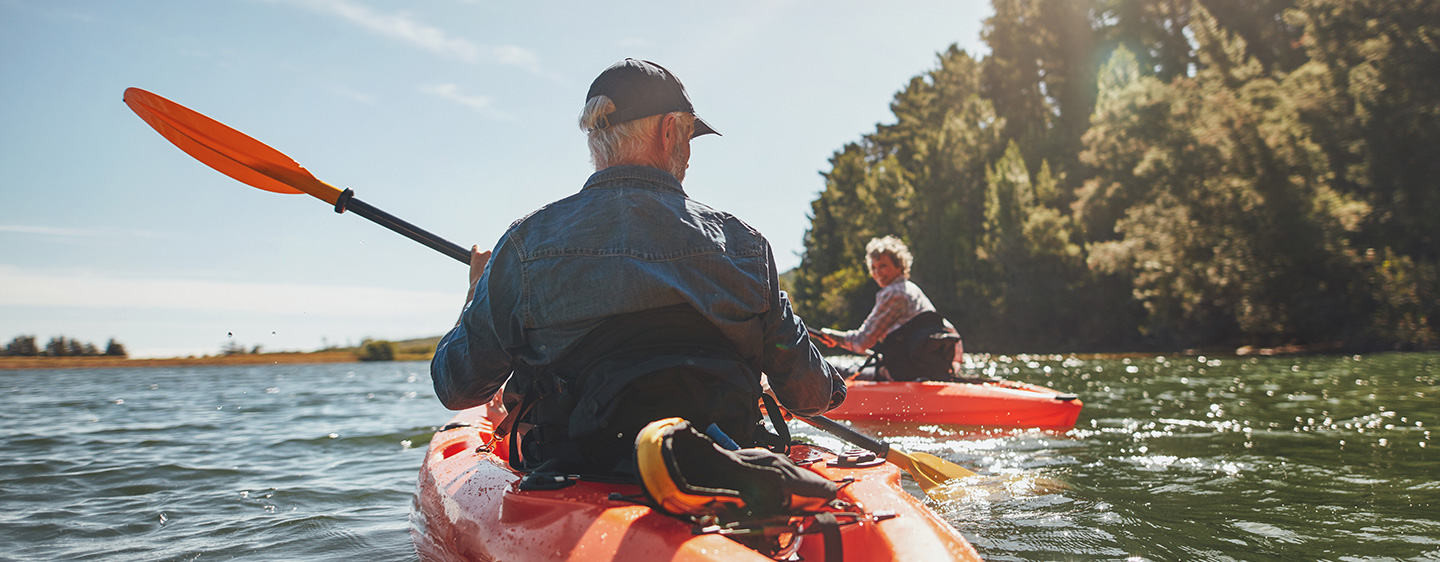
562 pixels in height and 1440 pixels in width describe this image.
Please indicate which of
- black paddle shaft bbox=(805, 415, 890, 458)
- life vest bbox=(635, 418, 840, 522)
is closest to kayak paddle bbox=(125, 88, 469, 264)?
black paddle shaft bbox=(805, 415, 890, 458)

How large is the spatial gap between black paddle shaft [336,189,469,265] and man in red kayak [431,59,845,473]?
2.43 m

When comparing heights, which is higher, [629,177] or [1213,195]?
[1213,195]

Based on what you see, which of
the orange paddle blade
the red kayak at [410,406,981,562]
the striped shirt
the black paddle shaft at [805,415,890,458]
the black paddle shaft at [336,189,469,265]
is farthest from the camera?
the striped shirt

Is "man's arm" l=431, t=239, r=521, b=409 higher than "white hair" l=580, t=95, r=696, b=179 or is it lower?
lower

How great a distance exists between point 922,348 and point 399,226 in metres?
4.60

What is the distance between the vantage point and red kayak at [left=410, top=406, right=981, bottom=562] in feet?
5.32

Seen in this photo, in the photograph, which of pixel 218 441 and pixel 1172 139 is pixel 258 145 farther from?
pixel 1172 139

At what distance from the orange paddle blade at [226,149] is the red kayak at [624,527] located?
2771mm

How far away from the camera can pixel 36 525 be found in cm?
410

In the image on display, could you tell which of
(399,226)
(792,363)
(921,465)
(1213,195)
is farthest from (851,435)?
(1213,195)

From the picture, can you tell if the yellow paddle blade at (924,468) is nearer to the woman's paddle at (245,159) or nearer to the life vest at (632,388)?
the life vest at (632,388)

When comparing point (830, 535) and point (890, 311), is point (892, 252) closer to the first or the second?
point (890, 311)

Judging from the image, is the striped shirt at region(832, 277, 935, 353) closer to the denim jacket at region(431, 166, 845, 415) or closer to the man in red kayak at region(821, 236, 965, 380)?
the man in red kayak at region(821, 236, 965, 380)

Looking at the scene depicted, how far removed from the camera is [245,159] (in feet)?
14.7
